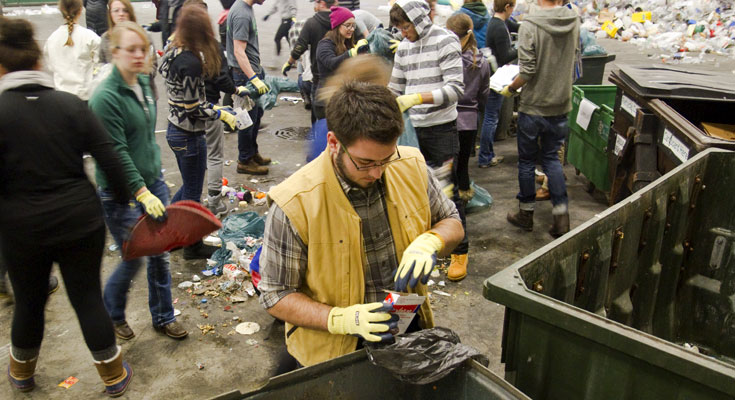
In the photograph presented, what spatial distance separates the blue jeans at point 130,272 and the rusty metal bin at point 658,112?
356 cm

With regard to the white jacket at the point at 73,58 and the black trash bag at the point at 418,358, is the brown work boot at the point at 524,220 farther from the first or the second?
the white jacket at the point at 73,58

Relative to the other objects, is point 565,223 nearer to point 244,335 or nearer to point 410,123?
point 410,123

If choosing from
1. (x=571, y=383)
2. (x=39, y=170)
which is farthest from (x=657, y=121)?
(x=39, y=170)

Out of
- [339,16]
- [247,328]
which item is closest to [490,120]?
[339,16]

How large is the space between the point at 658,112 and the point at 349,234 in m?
3.30

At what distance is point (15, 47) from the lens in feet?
9.77

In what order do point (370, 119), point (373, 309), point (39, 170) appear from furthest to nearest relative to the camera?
point (39, 170) → point (373, 309) → point (370, 119)

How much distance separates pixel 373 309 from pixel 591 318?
29.5 inches

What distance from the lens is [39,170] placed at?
2.92m

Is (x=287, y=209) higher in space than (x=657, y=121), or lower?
higher

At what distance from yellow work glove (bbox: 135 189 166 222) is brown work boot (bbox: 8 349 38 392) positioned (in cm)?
107

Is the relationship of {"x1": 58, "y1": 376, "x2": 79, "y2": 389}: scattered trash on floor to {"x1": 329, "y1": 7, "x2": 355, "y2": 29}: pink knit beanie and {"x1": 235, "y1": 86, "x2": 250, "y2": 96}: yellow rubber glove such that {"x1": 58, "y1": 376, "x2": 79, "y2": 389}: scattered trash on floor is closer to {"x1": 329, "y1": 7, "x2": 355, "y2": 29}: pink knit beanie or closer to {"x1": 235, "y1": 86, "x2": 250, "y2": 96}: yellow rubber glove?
{"x1": 235, "y1": 86, "x2": 250, "y2": 96}: yellow rubber glove

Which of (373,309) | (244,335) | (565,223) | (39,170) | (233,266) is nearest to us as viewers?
(373,309)

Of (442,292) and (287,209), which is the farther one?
(442,292)
